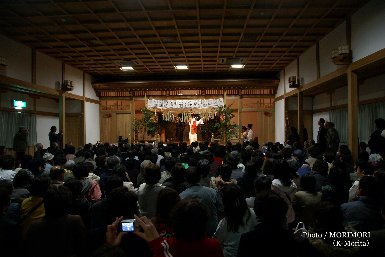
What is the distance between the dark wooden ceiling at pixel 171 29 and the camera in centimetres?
844

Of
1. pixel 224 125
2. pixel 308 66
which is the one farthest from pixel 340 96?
pixel 224 125

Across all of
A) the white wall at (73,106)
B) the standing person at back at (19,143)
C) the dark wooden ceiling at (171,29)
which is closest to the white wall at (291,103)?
the dark wooden ceiling at (171,29)

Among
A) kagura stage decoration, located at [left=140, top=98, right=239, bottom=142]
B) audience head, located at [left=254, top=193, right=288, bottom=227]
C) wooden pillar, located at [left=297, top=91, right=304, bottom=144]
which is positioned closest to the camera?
audience head, located at [left=254, top=193, right=288, bottom=227]

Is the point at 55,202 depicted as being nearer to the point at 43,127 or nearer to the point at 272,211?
the point at 272,211

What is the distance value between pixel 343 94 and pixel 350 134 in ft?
12.8

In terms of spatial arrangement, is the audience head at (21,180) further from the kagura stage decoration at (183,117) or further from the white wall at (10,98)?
the kagura stage decoration at (183,117)

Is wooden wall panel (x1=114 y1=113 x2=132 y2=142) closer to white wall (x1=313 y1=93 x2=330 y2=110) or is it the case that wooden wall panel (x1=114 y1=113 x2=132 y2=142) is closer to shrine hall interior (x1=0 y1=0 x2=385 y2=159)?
shrine hall interior (x1=0 y1=0 x2=385 y2=159)

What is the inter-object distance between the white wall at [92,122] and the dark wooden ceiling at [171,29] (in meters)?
2.89

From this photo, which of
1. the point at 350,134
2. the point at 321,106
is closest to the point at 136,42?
the point at 350,134

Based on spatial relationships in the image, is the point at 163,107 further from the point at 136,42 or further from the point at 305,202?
the point at 305,202

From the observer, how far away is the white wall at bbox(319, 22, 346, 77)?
968cm

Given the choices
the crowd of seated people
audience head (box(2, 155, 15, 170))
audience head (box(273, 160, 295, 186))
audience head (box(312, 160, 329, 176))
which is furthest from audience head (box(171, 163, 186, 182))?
audience head (box(2, 155, 15, 170))

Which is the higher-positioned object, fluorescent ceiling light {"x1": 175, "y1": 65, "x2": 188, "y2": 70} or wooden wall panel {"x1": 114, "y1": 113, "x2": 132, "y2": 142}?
fluorescent ceiling light {"x1": 175, "y1": 65, "x2": 188, "y2": 70}

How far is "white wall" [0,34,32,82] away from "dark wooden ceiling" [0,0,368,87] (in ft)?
0.92
